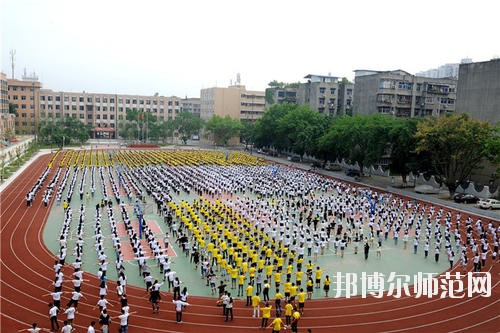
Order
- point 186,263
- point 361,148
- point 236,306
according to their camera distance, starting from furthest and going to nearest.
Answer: point 361,148
point 186,263
point 236,306

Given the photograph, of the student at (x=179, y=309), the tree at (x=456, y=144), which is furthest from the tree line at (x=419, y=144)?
the student at (x=179, y=309)

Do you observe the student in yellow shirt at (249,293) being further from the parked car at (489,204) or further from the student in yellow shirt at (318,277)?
the parked car at (489,204)

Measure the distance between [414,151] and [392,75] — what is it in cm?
3021

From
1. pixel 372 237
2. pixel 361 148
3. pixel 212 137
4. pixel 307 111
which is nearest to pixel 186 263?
pixel 372 237

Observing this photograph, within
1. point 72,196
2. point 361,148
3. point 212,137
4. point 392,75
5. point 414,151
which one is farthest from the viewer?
point 212,137

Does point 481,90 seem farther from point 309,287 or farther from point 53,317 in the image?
point 53,317

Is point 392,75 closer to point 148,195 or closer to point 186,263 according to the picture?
point 148,195

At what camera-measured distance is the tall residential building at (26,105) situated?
87.9 metres

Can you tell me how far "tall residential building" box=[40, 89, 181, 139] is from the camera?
92250 millimetres

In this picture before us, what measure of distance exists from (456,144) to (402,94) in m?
32.1

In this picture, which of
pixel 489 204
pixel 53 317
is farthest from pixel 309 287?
pixel 489 204

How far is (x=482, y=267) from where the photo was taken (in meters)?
18.3

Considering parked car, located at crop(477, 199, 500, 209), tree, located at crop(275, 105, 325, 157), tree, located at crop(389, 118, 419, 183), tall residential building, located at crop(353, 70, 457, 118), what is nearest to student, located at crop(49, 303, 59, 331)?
parked car, located at crop(477, 199, 500, 209)

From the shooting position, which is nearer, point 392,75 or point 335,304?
point 335,304
